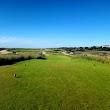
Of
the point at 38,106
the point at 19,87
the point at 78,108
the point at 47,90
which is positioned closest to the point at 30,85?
the point at 19,87

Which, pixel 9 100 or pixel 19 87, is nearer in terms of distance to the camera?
pixel 9 100

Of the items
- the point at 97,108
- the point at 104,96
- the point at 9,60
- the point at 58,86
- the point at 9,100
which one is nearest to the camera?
the point at 97,108

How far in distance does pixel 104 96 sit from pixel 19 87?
24.6ft

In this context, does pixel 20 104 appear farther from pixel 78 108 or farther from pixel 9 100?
pixel 78 108

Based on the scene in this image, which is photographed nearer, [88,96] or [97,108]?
[97,108]

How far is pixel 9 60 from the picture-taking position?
132 feet

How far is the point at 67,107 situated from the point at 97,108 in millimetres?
1904

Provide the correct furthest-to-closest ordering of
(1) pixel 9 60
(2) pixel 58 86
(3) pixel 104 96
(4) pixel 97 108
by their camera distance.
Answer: (1) pixel 9 60
(2) pixel 58 86
(3) pixel 104 96
(4) pixel 97 108

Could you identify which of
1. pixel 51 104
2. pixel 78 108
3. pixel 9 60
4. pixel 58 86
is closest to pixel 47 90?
pixel 58 86

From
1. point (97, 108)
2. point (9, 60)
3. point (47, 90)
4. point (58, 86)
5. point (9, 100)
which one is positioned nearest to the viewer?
point (97, 108)

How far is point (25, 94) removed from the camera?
1340cm

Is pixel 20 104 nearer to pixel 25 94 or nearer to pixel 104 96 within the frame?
pixel 25 94

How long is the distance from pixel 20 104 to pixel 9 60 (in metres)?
30.3

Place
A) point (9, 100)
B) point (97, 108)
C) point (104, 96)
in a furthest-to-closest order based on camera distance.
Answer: point (104, 96) → point (9, 100) → point (97, 108)
